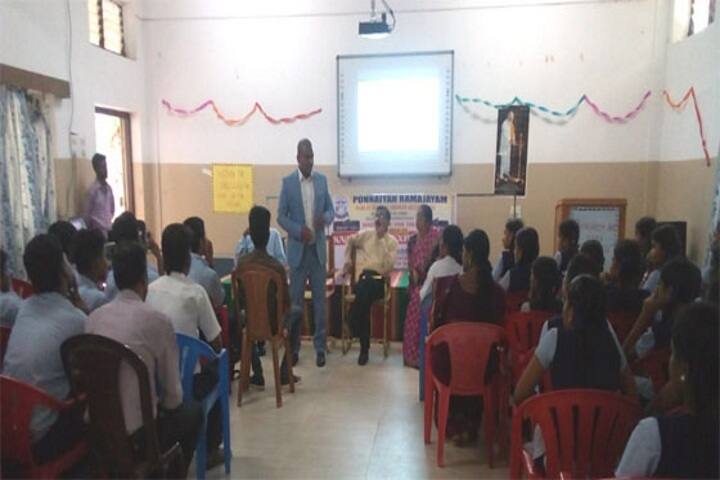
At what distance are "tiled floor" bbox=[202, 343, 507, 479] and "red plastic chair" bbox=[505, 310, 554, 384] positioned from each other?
1.84ft

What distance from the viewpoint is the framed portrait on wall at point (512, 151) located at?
5.75 metres

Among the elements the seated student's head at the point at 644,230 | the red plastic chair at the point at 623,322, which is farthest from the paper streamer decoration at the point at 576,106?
the red plastic chair at the point at 623,322

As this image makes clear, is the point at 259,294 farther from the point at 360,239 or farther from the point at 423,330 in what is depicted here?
the point at 360,239

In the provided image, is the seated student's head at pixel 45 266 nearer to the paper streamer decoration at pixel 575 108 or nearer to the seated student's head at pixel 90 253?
the seated student's head at pixel 90 253

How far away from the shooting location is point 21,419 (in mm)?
1830

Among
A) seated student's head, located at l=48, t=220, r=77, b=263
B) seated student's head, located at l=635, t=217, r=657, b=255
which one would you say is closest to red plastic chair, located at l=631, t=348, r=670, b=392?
seated student's head, located at l=635, t=217, r=657, b=255

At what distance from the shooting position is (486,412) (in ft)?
8.95

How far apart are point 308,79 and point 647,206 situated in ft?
12.3

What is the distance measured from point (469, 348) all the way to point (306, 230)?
6.25ft

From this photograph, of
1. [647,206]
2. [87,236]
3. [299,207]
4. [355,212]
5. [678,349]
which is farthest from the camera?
[355,212]

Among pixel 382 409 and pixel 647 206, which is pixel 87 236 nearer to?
pixel 382 409

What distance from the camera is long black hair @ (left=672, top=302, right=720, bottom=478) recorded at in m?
1.32

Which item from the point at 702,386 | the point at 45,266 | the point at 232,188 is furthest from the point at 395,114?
the point at 702,386

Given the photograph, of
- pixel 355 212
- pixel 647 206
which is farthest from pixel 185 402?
pixel 647 206
